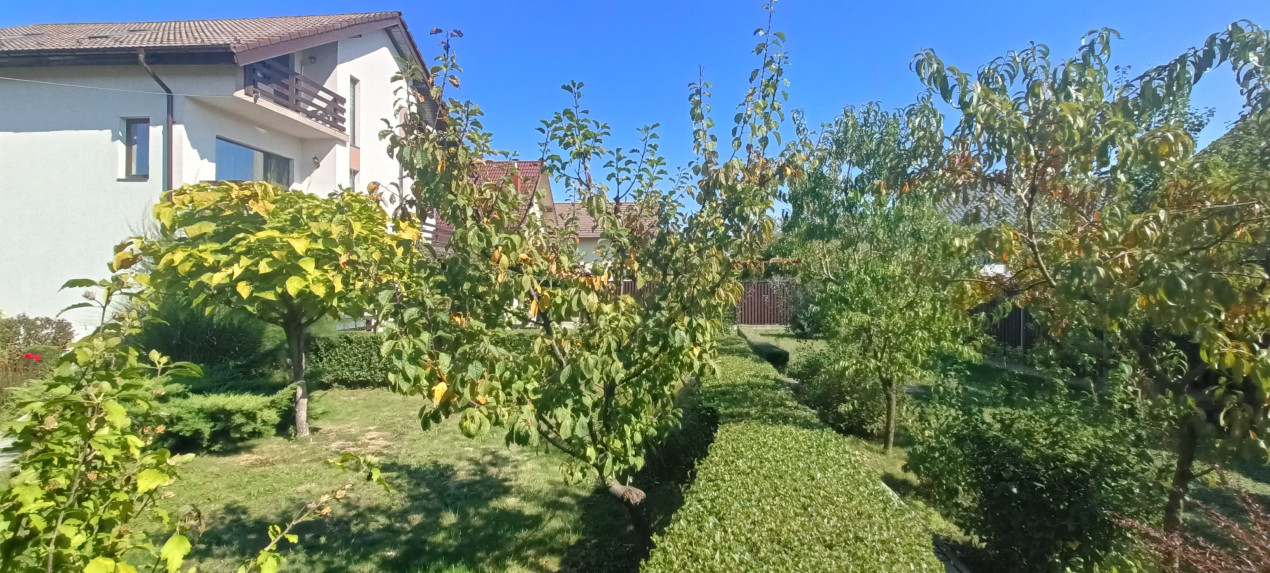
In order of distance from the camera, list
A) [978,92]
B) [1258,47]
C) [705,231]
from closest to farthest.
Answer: [1258,47], [978,92], [705,231]

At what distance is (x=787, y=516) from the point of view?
9.60 feet

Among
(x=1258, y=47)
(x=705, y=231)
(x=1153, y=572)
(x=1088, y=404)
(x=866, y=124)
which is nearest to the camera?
(x=1258, y=47)

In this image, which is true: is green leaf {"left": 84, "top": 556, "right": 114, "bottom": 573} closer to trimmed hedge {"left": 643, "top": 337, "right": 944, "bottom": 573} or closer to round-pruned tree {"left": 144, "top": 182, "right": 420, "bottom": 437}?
trimmed hedge {"left": 643, "top": 337, "right": 944, "bottom": 573}

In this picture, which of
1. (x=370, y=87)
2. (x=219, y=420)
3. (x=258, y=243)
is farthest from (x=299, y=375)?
(x=370, y=87)

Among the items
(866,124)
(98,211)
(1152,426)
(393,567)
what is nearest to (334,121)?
(98,211)

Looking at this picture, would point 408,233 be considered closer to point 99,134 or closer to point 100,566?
point 100,566

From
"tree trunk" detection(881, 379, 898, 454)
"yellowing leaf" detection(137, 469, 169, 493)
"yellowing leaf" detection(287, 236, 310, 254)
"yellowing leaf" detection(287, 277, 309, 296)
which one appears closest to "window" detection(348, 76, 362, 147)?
"yellowing leaf" detection(287, 236, 310, 254)

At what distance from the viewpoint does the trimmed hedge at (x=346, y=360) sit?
36.0 ft

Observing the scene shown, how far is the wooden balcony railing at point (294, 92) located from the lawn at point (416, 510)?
7.47m

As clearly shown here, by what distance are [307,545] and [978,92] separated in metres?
5.17

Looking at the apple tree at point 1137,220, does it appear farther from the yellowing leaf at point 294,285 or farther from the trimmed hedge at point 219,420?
the trimmed hedge at point 219,420

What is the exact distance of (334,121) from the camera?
1428 cm

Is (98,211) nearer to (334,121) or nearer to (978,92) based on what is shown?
(334,121)

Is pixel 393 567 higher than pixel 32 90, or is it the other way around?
pixel 32 90
